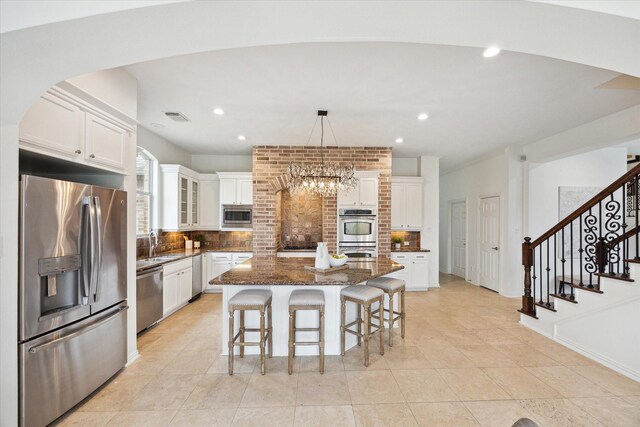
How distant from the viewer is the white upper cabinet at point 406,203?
6.08 m

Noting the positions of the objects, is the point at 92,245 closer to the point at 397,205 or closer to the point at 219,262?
the point at 219,262

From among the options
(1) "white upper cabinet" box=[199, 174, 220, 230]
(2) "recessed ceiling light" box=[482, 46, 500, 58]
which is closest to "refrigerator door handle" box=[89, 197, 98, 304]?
(2) "recessed ceiling light" box=[482, 46, 500, 58]

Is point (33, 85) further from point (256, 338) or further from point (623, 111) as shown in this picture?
point (623, 111)

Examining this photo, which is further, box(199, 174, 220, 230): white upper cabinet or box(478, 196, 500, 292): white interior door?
box(199, 174, 220, 230): white upper cabinet

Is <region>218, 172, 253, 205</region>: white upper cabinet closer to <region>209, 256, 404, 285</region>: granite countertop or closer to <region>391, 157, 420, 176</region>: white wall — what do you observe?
<region>209, 256, 404, 285</region>: granite countertop

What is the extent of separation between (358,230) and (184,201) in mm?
3322

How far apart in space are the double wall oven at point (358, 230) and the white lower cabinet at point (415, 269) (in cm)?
79

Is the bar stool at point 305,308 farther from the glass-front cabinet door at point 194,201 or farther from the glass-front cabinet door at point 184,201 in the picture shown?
the glass-front cabinet door at point 194,201

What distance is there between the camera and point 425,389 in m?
2.49

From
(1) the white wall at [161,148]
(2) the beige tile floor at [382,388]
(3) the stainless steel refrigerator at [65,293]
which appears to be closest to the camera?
(3) the stainless steel refrigerator at [65,293]

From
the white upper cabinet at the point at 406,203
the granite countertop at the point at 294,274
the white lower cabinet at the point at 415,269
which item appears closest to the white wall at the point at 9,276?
the granite countertop at the point at 294,274

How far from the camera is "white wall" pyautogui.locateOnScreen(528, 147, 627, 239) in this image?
5.31 m

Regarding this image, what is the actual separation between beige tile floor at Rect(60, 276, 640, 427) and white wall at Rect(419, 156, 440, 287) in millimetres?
2632

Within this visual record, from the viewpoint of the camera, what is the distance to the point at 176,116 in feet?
13.1
